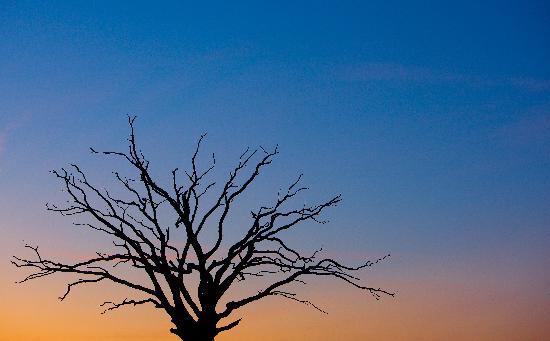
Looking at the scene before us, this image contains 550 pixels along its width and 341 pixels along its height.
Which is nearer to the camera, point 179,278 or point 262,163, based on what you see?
point 179,278

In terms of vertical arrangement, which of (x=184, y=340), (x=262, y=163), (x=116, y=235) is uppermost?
(x=262, y=163)

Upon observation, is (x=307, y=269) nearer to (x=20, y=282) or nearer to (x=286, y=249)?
(x=286, y=249)

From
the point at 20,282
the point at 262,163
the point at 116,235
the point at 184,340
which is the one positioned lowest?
the point at 184,340

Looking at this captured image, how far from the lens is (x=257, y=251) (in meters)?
16.0

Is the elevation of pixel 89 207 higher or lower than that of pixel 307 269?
higher

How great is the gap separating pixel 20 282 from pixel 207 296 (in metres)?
4.06

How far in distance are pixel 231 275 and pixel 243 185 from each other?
212cm

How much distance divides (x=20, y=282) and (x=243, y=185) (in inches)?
212

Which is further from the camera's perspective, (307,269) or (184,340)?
(307,269)

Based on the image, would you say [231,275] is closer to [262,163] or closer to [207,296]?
[207,296]

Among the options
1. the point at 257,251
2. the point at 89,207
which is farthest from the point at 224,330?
the point at 89,207

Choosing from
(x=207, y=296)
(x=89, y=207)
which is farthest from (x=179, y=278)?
(x=89, y=207)

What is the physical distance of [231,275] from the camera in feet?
51.0

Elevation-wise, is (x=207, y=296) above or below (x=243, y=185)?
below
